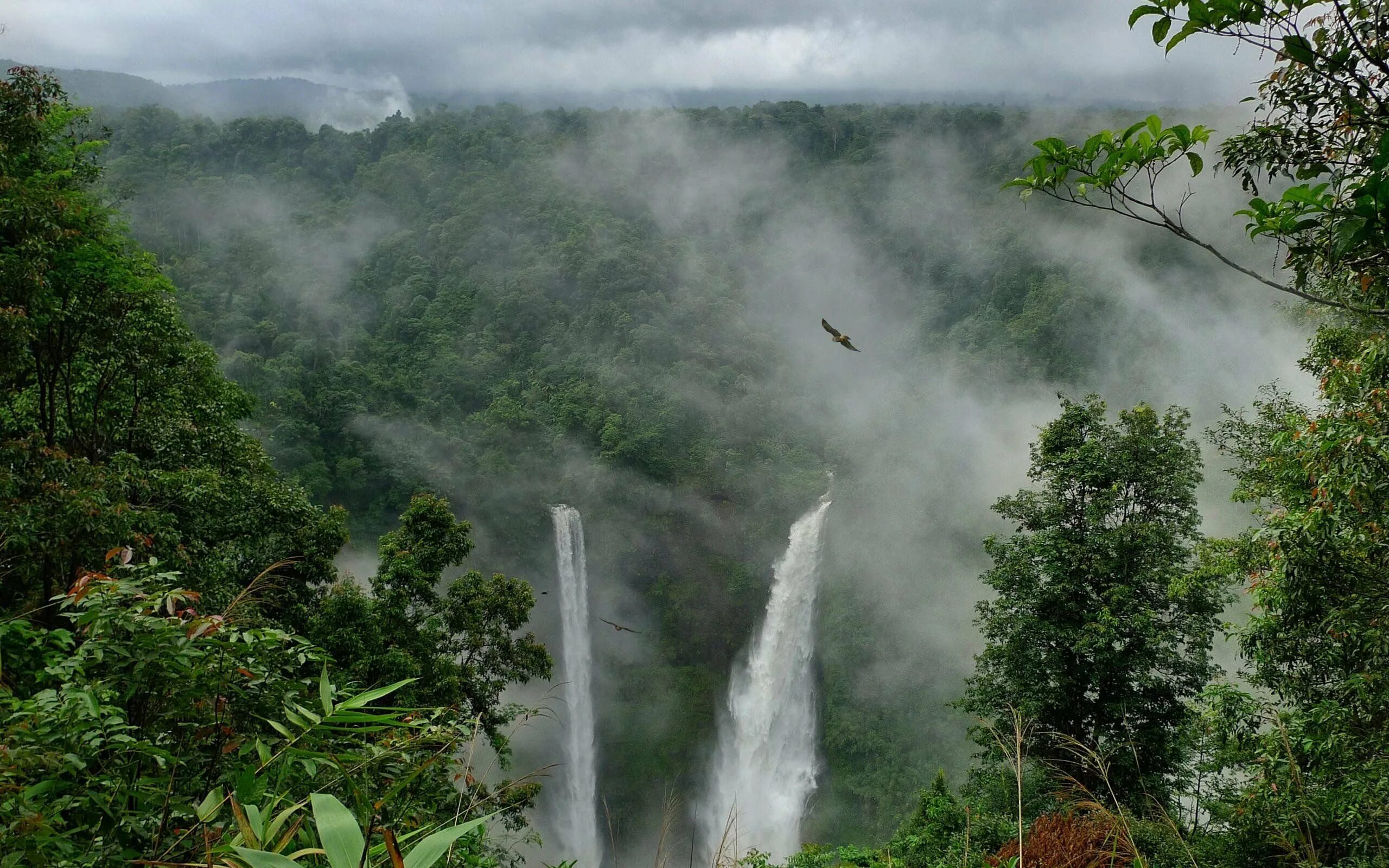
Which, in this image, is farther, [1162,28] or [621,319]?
[621,319]

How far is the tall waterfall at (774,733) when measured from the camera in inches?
1131

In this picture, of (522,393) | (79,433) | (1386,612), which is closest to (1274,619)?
(1386,612)

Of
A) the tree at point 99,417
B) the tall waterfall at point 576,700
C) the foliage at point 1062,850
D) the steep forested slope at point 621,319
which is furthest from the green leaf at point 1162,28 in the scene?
the tall waterfall at point 576,700

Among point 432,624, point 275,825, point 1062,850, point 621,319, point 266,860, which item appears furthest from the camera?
point 621,319

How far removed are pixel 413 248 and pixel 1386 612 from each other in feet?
208

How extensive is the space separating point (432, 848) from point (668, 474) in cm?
3966

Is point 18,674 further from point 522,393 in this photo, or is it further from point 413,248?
point 413,248

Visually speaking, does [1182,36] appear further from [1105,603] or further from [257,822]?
[1105,603]

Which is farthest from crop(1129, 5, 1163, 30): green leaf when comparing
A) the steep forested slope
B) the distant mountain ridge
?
the distant mountain ridge

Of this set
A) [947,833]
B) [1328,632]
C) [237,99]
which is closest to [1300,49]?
[1328,632]

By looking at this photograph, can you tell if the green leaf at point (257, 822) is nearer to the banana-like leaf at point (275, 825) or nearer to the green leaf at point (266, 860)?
the banana-like leaf at point (275, 825)

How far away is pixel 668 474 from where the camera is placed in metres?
40.8

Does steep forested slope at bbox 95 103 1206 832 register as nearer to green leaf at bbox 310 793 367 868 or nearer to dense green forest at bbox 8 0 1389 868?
dense green forest at bbox 8 0 1389 868

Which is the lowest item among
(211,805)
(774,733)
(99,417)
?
(774,733)
